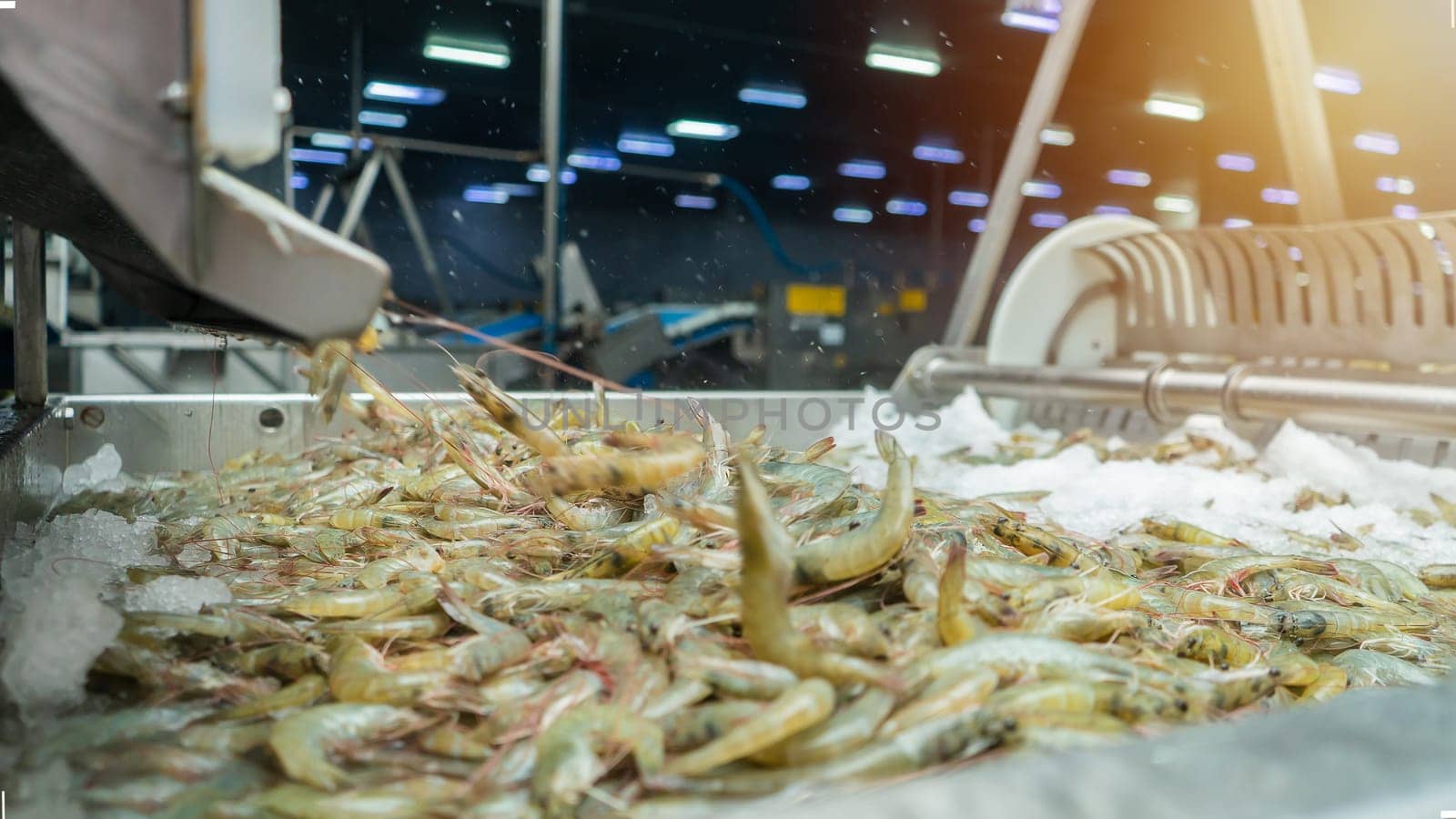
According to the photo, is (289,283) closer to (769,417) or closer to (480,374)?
(480,374)

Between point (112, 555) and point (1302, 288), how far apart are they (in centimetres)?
337

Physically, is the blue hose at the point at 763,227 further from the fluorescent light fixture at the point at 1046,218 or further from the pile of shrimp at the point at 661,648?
the fluorescent light fixture at the point at 1046,218

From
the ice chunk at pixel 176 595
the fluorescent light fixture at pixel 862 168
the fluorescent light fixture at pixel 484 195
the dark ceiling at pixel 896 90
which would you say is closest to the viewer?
the ice chunk at pixel 176 595

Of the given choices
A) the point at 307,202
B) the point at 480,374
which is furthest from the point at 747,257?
the point at 480,374

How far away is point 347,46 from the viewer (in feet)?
39.2

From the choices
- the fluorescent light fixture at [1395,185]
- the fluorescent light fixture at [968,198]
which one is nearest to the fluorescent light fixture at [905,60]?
the fluorescent light fixture at [968,198]

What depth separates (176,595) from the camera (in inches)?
43.7

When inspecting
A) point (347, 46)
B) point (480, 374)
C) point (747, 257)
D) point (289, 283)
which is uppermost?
point (347, 46)

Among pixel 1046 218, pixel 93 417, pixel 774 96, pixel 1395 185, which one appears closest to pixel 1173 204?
pixel 1046 218

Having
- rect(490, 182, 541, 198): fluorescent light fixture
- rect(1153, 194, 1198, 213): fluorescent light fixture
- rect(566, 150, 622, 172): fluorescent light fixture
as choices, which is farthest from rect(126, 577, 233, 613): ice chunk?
rect(1153, 194, 1198, 213): fluorescent light fixture

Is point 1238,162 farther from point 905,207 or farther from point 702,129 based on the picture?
point 702,129

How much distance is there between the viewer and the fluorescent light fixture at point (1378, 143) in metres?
18.4

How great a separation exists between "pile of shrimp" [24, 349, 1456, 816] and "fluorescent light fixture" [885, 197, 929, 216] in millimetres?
21636

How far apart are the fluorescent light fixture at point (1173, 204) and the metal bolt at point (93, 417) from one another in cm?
2544
